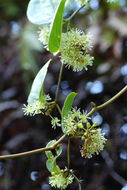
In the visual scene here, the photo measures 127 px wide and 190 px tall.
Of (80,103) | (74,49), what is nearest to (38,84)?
(74,49)

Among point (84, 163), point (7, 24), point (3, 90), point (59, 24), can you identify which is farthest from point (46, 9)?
point (7, 24)

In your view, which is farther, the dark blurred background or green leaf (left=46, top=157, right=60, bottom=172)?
the dark blurred background

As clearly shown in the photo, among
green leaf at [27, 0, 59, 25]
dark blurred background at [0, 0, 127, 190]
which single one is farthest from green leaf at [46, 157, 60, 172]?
dark blurred background at [0, 0, 127, 190]

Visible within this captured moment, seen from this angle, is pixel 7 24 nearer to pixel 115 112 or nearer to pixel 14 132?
pixel 14 132

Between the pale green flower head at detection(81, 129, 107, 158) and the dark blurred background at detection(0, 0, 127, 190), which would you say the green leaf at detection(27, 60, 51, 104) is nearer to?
the pale green flower head at detection(81, 129, 107, 158)

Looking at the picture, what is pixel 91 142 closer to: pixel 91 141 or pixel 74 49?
pixel 91 141

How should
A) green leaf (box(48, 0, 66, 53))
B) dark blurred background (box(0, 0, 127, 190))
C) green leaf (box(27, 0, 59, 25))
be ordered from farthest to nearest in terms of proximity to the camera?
dark blurred background (box(0, 0, 127, 190)), green leaf (box(27, 0, 59, 25)), green leaf (box(48, 0, 66, 53))
